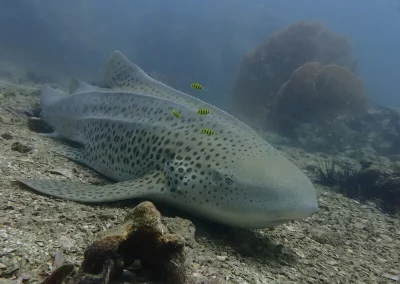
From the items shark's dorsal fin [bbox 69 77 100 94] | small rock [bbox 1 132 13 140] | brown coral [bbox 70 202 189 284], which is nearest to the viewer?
brown coral [bbox 70 202 189 284]

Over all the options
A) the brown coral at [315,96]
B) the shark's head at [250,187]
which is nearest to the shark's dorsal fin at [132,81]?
the shark's head at [250,187]

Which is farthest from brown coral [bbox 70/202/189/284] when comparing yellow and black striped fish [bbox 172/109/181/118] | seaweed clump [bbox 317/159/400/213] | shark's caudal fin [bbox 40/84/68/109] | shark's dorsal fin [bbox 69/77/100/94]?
seaweed clump [bbox 317/159/400/213]

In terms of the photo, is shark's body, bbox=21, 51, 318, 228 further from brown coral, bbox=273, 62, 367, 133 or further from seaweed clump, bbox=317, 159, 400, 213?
brown coral, bbox=273, 62, 367, 133

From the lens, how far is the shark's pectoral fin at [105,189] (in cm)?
371

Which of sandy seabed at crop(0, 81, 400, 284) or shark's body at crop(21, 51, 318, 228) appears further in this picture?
shark's body at crop(21, 51, 318, 228)

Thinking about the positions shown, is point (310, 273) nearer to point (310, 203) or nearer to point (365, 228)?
point (310, 203)

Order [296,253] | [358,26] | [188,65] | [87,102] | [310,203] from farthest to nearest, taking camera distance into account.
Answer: [358,26] < [188,65] < [87,102] < [296,253] < [310,203]

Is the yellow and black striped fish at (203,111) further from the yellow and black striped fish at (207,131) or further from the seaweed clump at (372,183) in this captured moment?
the seaweed clump at (372,183)

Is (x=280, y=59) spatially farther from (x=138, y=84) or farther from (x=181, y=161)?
(x=181, y=161)

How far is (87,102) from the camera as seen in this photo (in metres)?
6.31

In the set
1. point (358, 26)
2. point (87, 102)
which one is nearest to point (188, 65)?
point (87, 102)

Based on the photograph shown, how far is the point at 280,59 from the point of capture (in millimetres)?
20312

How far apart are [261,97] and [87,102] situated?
14.8m

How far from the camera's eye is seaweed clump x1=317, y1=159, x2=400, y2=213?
7289 millimetres
